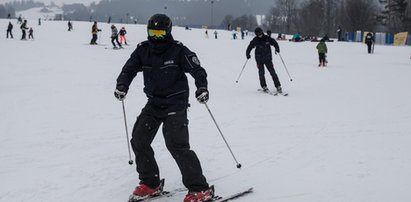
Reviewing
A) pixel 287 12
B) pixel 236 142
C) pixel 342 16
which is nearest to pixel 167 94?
pixel 236 142

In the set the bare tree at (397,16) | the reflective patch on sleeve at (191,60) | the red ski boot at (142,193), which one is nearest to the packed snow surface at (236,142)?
the red ski boot at (142,193)

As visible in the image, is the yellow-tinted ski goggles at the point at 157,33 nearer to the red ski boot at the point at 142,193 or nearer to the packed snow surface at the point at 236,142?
the red ski boot at the point at 142,193

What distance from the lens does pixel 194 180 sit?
3939mm

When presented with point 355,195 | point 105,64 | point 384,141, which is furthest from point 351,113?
point 105,64

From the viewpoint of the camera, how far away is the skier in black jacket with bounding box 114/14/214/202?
387 cm

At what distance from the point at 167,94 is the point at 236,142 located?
277 centimetres

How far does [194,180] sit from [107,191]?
3.53ft

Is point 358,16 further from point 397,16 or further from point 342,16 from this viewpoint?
point 342,16

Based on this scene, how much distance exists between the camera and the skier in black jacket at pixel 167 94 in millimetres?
3871

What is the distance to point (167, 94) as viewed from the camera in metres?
3.93

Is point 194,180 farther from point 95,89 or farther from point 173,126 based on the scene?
point 95,89

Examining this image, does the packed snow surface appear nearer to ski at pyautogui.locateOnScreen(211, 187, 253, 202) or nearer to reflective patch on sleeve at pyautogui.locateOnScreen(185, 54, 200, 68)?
ski at pyautogui.locateOnScreen(211, 187, 253, 202)

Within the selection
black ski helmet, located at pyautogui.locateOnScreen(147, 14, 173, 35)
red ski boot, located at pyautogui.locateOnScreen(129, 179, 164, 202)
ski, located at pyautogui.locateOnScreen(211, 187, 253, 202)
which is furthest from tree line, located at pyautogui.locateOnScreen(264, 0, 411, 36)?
red ski boot, located at pyautogui.locateOnScreen(129, 179, 164, 202)

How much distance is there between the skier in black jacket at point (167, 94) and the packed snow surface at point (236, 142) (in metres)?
0.45
